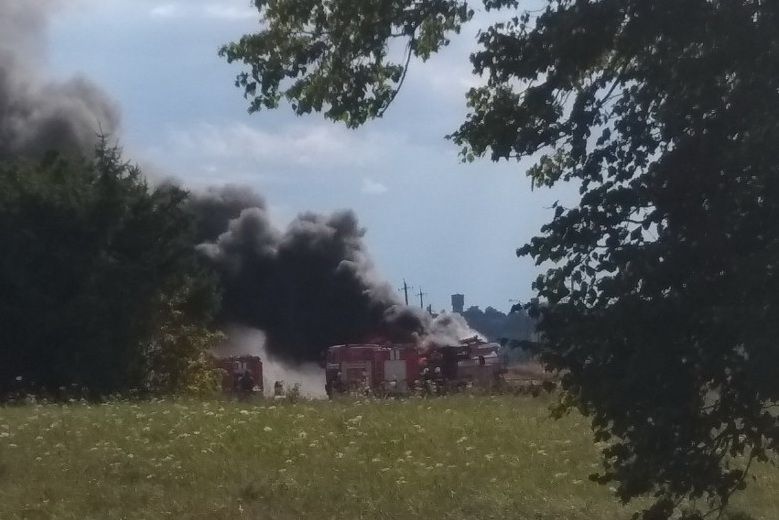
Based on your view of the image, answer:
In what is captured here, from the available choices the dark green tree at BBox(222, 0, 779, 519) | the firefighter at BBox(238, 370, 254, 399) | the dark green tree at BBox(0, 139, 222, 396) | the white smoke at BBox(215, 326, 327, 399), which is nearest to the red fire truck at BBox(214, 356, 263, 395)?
the firefighter at BBox(238, 370, 254, 399)

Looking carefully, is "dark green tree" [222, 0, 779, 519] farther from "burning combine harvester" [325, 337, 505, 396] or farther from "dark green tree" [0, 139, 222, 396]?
"burning combine harvester" [325, 337, 505, 396]

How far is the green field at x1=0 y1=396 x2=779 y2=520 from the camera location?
9.62 m

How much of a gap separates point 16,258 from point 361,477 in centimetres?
1687

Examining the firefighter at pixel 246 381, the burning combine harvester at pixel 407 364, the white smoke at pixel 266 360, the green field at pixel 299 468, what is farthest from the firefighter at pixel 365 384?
the white smoke at pixel 266 360

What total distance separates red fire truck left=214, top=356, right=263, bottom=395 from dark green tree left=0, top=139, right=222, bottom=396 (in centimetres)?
465

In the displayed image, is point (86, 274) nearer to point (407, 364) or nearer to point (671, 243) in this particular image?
point (407, 364)

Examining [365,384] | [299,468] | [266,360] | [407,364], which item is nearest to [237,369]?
[407,364]

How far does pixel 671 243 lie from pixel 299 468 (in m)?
5.56

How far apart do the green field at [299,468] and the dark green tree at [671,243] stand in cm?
284

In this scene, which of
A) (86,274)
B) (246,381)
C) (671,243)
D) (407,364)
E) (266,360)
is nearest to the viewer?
(671,243)

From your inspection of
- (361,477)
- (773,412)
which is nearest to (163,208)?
(361,477)

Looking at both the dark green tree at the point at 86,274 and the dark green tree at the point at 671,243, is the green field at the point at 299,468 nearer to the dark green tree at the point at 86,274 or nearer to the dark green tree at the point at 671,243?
the dark green tree at the point at 671,243

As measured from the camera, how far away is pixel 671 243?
259 inches

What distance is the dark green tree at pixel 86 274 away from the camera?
25.5m
